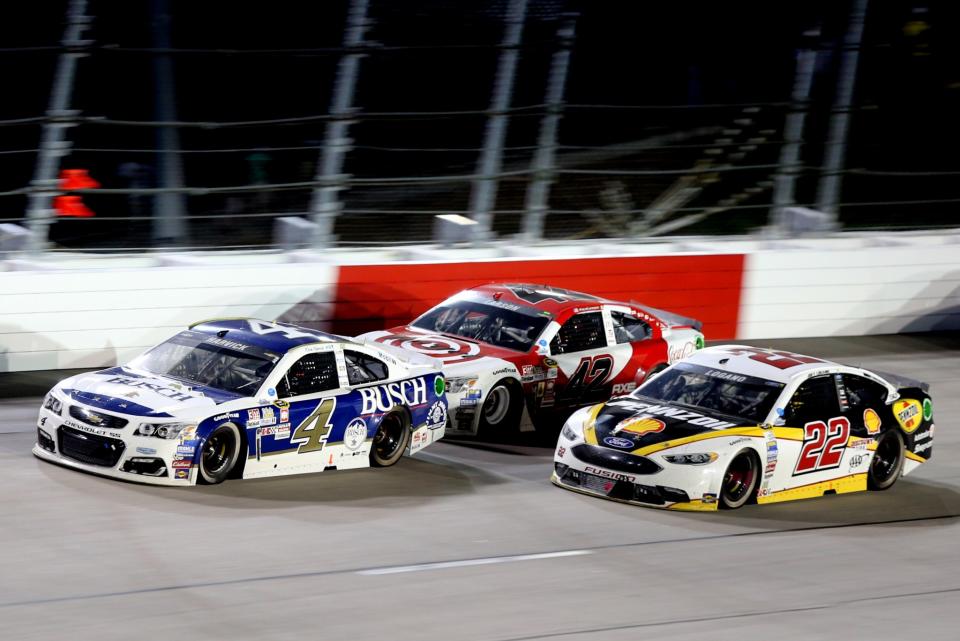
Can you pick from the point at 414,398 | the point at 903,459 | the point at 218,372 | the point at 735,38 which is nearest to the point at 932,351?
the point at 735,38

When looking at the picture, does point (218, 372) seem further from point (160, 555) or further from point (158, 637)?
point (158, 637)

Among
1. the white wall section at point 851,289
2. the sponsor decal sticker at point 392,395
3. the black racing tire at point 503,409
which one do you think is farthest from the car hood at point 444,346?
the white wall section at point 851,289

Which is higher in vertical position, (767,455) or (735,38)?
(735,38)

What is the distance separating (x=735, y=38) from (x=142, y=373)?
42.3 feet

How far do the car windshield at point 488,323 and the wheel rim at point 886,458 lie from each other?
11.3 feet

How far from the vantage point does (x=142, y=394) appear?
429 inches

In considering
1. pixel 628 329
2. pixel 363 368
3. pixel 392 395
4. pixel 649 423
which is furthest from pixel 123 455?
pixel 628 329

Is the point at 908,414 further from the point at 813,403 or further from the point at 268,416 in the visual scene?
the point at 268,416

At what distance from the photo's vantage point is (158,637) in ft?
25.2

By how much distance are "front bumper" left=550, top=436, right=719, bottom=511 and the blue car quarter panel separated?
1504 millimetres

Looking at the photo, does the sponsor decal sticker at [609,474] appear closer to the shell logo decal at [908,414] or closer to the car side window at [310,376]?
the car side window at [310,376]

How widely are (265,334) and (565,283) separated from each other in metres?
6.44

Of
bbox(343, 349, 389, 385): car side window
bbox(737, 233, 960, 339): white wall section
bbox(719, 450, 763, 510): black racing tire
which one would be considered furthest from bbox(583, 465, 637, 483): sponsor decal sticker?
bbox(737, 233, 960, 339): white wall section

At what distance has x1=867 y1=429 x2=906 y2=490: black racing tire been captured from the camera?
41.6 feet
